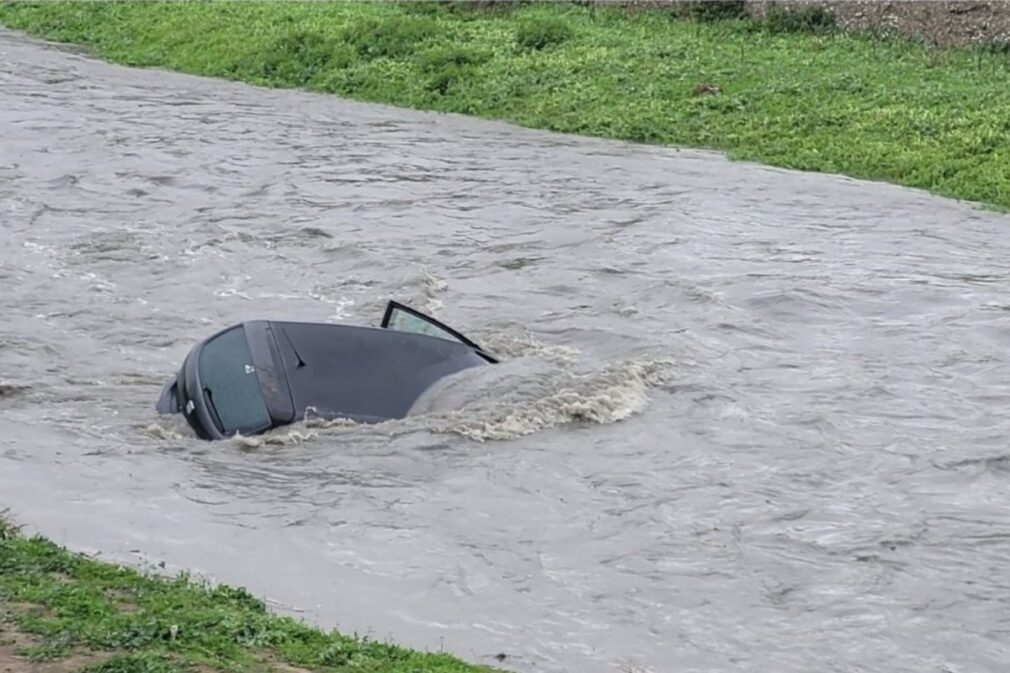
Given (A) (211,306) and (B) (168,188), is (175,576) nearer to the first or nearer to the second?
(A) (211,306)

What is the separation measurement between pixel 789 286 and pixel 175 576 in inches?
291

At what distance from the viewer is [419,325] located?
10.6 metres

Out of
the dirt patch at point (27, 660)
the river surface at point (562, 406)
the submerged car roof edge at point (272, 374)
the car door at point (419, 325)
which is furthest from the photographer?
the car door at point (419, 325)

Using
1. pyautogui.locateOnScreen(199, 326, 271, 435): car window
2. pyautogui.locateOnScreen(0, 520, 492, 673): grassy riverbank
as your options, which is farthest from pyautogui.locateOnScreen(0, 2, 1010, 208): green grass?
pyautogui.locateOnScreen(0, 520, 492, 673): grassy riverbank

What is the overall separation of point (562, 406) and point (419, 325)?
1.04 meters

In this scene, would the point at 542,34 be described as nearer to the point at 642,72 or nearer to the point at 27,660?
the point at 642,72

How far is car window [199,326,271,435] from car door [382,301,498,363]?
3.46 ft

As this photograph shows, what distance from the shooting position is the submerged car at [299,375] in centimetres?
966

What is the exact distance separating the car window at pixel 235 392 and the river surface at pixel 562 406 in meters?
0.14

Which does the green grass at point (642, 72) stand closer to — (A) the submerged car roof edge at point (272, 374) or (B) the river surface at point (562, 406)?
(B) the river surface at point (562, 406)

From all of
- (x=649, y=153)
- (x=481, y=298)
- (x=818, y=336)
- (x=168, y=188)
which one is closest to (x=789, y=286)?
(x=818, y=336)

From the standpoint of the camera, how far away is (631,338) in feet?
40.5

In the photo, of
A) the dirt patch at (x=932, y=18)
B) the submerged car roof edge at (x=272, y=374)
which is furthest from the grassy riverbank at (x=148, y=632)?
the dirt patch at (x=932, y=18)

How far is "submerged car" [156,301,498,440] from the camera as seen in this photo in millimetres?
9664
